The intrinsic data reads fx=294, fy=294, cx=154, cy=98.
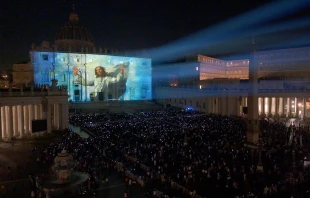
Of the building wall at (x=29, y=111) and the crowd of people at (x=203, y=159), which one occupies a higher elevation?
the building wall at (x=29, y=111)

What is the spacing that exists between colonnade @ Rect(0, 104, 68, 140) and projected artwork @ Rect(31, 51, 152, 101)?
976 inches

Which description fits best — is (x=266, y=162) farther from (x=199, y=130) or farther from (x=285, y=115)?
(x=285, y=115)

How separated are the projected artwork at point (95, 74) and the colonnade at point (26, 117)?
976 inches

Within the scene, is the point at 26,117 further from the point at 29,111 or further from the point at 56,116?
the point at 56,116

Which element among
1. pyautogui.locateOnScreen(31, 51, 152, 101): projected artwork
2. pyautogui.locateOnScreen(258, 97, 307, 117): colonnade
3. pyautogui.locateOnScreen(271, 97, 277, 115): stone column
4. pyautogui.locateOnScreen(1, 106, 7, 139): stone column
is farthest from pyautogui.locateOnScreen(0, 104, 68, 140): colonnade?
pyautogui.locateOnScreen(271, 97, 277, 115): stone column

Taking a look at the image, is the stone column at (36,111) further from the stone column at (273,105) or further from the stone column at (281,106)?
the stone column at (281,106)

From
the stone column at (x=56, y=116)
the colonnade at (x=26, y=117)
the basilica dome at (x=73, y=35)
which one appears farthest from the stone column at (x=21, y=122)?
the basilica dome at (x=73, y=35)

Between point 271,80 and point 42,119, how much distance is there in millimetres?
40893

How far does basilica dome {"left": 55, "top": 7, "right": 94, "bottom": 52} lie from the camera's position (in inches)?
2955

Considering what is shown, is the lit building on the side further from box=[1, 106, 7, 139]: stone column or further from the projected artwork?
box=[1, 106, 7, 139]: stone column

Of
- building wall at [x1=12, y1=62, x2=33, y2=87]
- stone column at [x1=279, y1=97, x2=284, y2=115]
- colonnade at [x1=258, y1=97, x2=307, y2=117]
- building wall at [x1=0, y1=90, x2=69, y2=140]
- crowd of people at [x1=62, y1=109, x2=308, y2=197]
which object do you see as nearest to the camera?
crowd of people at [x1=62, y1=109, x2=308, y2=197]

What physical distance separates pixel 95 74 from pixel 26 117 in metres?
36.0

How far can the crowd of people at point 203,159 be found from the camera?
1591cm

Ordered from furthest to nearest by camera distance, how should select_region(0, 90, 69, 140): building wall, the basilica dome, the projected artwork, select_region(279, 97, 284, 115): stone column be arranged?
the basilica dome, the projected artwork, select_region(279, 97, 284, 115): stone column, select_region(0, 90, 69, 140): building wall
